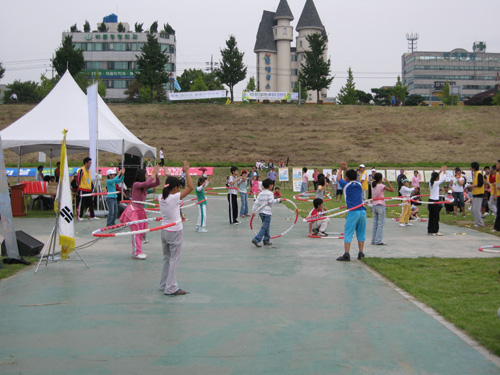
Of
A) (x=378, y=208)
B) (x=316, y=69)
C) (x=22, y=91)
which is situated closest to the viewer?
(x=378, y=208)

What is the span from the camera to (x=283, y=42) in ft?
329

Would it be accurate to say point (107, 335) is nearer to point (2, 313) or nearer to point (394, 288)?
point (2, 313)

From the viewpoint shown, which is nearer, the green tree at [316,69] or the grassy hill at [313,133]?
the grassy hill at [313,133]

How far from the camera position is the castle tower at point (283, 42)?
328 ft

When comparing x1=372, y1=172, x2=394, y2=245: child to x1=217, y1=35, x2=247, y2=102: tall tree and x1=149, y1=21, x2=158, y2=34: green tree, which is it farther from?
x1=149, y1=21, x2=158, y2=34: green tree

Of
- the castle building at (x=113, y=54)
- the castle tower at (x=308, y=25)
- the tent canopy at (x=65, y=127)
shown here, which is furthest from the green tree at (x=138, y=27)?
the tent canopy at (x=65, y=127)

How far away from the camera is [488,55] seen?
564ft

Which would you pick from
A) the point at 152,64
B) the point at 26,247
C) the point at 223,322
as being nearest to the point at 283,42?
the point at 152,64

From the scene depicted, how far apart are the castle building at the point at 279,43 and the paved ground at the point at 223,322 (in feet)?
304

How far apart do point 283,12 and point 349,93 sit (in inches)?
888

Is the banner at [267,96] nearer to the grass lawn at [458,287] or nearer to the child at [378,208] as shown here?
the child at [378,208]

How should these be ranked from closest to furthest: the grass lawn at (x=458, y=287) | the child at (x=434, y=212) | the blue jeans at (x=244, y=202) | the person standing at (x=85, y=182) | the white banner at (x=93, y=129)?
the grass lawn at (x=458, y=287)
the child at (x=434, y=212)
the person standing at (x=85, y=182)
the white banner at (x=93, y=129)
the blue jeans at (x=244, y=202)

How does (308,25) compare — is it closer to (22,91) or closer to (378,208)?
(22,91)

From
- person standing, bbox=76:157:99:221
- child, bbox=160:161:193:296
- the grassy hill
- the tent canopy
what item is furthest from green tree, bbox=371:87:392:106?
child, bbox=160:161:193:296
